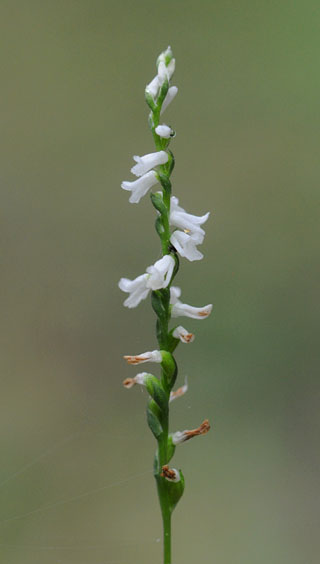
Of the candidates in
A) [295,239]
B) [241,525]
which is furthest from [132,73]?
[241,525]

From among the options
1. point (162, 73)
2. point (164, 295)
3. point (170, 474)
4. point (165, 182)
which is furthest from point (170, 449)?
point (162, 73)

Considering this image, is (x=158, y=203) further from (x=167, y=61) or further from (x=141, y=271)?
(x=141, y=271)

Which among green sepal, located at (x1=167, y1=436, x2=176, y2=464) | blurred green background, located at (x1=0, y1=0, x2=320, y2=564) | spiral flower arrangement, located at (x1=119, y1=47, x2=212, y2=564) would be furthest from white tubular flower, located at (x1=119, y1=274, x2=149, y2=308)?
blurred green background, located at (x1=0, y1=0, x2=320, y2=564)

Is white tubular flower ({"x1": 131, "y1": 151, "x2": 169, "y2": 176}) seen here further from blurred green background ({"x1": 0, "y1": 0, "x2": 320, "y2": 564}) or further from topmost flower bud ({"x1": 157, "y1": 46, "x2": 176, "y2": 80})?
blurred green background ({"x1": 0, "y1": 0, "x2": 320, "y2": 564})

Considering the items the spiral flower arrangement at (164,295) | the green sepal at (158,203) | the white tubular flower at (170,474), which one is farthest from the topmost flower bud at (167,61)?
the white tubular flower at (170,474)

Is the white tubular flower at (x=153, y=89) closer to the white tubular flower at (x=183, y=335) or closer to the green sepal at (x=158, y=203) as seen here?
the green sepal at (x=158, y=203)
